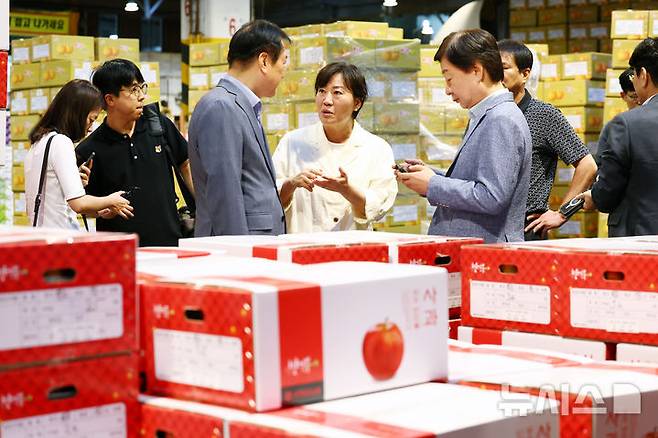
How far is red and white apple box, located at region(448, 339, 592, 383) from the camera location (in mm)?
1952

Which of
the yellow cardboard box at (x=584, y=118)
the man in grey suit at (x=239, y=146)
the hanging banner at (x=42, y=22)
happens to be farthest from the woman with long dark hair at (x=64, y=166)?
the hanging banner at (x=42, y=22)

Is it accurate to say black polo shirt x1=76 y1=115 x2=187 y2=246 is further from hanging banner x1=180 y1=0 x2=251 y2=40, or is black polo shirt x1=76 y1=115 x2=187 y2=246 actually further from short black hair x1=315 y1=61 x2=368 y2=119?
hanging banner x1=180 y1=0 x2=251 y2=40

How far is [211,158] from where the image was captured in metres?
3.72

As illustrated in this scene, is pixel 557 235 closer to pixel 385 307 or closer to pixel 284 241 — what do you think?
pixel 284 241

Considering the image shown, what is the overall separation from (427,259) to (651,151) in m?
1.77

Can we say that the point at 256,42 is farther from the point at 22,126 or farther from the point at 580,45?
the point at 580,45

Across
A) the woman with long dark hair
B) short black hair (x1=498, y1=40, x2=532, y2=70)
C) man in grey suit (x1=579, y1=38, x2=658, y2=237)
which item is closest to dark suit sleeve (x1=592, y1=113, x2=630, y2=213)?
man in grey suit (x1=579, y1=38, x2=658, y2=237)

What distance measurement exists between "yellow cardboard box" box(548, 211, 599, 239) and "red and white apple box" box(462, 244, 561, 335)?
21.0ft

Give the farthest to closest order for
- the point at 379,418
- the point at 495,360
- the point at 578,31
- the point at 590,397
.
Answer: the point at 578,31 < the point at 495,360 < the point at 590,397 < the point at 379,418

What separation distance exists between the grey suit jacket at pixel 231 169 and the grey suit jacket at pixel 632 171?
4.35 feet

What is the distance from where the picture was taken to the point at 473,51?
3398mm

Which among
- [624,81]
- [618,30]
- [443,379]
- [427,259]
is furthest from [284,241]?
[618,30]

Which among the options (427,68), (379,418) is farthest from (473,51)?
(427,68)

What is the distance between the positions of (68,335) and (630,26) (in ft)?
24.2
